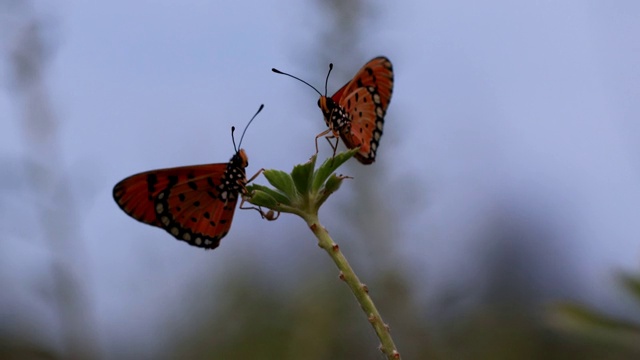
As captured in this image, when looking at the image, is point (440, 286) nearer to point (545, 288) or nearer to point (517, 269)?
point (545, 288)

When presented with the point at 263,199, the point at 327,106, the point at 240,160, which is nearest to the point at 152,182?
the point at 240,160

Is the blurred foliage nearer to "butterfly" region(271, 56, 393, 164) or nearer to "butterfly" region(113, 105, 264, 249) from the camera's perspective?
"butterfly" region(271, 56, 393, 164)

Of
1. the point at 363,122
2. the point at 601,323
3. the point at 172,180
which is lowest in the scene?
the point at 601,323

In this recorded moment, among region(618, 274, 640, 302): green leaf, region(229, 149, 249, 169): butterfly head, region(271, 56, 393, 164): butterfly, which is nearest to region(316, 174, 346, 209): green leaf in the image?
region(271, 56, 393, 164): butterfly

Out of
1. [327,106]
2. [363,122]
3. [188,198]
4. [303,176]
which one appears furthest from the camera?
[188,198]

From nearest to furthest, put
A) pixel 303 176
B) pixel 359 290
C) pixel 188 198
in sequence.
→ pixel 359 290, pixel 303 176, pixel 188 198

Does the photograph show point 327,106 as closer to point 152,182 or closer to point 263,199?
point 263,199
